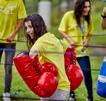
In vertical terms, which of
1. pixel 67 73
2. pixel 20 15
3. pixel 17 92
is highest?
pixel 20 15

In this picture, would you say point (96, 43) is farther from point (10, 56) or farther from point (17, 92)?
point (10, 56)

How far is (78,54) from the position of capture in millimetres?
7594

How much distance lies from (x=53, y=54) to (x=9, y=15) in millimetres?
1548

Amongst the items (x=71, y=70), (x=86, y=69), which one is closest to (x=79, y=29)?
(x=86, y=69)

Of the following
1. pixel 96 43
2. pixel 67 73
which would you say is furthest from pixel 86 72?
pixel 96 43

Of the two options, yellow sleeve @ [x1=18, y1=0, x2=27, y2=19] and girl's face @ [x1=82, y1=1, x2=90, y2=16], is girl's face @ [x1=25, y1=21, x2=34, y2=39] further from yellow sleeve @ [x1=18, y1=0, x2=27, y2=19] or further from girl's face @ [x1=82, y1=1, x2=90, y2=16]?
girl's face @ [x1=82, y1=1, x2=90, y2=16]

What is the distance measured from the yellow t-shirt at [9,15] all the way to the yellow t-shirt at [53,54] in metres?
1.38

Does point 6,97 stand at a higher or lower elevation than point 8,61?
lower

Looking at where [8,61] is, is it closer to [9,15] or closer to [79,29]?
[9,15]

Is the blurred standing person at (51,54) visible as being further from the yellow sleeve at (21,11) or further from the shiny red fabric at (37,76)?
the yellow sleeve at (21,11)

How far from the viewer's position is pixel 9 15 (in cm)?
738

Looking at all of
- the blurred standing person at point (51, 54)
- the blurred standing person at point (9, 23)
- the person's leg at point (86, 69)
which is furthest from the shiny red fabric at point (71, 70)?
the person's leg at point (86, 69)

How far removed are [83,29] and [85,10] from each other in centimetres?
22

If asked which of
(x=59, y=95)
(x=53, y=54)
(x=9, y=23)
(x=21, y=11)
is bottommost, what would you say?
(x=59, y=95)
